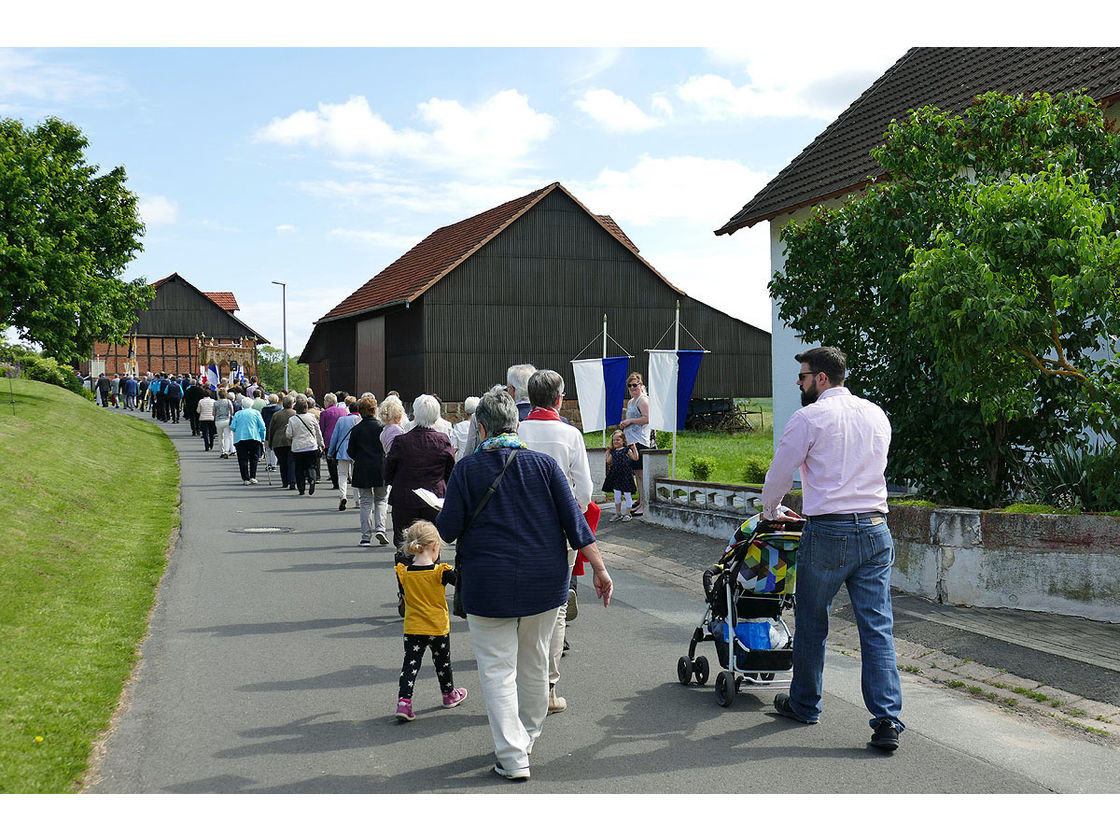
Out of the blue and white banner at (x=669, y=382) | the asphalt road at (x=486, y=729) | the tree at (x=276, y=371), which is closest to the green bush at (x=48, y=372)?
the blue and white banner at (x=669, y=382)

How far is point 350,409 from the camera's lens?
62.5ft

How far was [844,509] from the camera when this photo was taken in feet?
19.1

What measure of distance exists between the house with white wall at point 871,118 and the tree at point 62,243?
77.4ft

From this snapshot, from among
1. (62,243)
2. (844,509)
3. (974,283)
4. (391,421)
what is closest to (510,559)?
(844,509)

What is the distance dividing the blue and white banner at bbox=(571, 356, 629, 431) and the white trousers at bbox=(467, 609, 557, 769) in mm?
12770

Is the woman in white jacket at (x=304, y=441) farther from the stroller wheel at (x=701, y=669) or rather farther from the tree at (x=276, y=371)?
the tree at (x=276, y=371)

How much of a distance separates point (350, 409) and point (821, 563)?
14.1 m

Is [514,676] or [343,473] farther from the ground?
[343,473]

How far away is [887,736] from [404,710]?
→ 2.66m

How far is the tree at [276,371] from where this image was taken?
124 m

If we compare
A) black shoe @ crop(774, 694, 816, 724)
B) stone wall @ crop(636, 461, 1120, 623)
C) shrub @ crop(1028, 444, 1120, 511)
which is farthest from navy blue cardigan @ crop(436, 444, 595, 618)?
shrub @ crop(1028, 444, 1120, 511)

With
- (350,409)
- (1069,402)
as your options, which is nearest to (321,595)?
(1069,402)

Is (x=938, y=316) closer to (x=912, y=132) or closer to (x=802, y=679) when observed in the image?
(x=912, y=132)

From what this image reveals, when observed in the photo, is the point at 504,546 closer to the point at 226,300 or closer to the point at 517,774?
the point at 517,774
